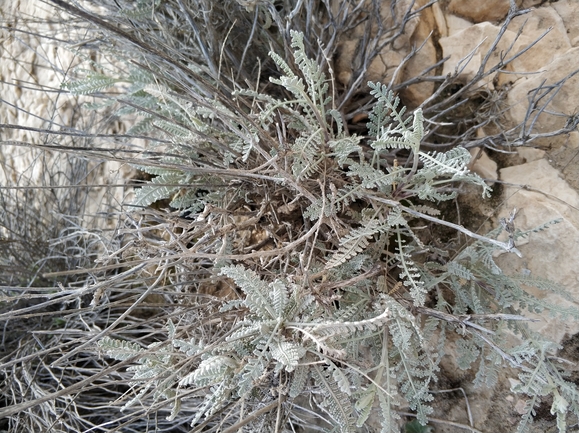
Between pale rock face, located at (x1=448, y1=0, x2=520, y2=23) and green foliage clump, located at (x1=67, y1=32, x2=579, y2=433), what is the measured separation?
385 mm

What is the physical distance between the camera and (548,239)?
0.94 metres

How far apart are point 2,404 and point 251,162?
1.05 metres

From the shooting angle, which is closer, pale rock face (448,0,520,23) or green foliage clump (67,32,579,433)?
green foliage clump (67,32,579,433)

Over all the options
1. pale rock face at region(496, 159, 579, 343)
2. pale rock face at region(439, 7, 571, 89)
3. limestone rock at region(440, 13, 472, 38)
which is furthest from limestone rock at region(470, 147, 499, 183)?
limestone rock at region(440, 13, 472, 38)

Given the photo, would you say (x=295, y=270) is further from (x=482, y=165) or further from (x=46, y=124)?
(x=46, y=124)

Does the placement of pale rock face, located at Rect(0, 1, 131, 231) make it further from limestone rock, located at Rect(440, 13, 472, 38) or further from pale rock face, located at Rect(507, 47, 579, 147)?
pale rock face, located at Rect(507, 47, 579, 147)

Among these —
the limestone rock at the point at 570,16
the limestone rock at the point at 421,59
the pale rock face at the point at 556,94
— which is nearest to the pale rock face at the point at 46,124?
the limestone rock at the point at 421,59

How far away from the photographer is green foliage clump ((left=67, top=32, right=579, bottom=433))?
73cm

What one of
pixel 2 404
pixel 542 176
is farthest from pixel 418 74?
pixel 2 404

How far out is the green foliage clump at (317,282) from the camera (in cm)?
73

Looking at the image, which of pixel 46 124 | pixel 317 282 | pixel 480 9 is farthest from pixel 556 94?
pixel 46 124

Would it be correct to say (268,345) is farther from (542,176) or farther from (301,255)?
(542,176)

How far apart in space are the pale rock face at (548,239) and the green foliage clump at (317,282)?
76mm

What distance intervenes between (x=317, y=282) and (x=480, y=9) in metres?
0.77
